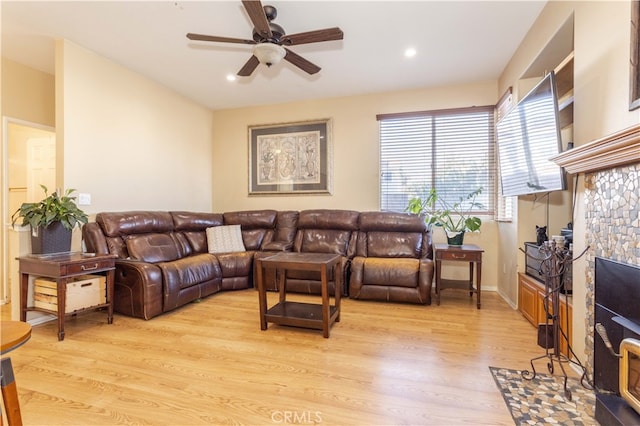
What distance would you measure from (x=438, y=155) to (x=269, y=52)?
2816mm

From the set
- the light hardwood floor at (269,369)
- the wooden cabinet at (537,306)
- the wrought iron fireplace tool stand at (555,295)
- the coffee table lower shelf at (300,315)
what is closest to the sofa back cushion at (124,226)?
the light hardwood floor at (269,369)

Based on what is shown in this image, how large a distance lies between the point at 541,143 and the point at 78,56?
4517 mm

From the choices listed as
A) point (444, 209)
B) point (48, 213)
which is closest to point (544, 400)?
point (444, 209)

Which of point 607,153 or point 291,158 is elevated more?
point 291,158

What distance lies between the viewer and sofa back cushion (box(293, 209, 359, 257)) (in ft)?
13.7

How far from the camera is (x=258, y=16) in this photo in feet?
7.02

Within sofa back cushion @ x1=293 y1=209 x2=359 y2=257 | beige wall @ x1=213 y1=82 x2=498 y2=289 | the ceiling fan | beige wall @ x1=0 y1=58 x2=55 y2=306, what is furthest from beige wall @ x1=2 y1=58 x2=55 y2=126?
sofa back cushion @ x1=293 y1=209 x2=359 y2=257

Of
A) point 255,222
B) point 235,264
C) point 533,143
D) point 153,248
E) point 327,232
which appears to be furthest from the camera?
point 255,222

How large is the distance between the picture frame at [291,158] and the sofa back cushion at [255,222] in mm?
541

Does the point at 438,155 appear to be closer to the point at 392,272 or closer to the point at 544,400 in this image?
the point at 392,272

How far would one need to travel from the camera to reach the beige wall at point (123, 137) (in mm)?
3059

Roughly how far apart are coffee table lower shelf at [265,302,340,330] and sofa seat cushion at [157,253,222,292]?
1.12 m

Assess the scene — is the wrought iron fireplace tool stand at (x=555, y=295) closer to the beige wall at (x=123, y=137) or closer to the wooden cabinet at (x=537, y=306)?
the wooden cabinet at (x=537, y=306)

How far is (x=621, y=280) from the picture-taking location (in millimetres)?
1511
